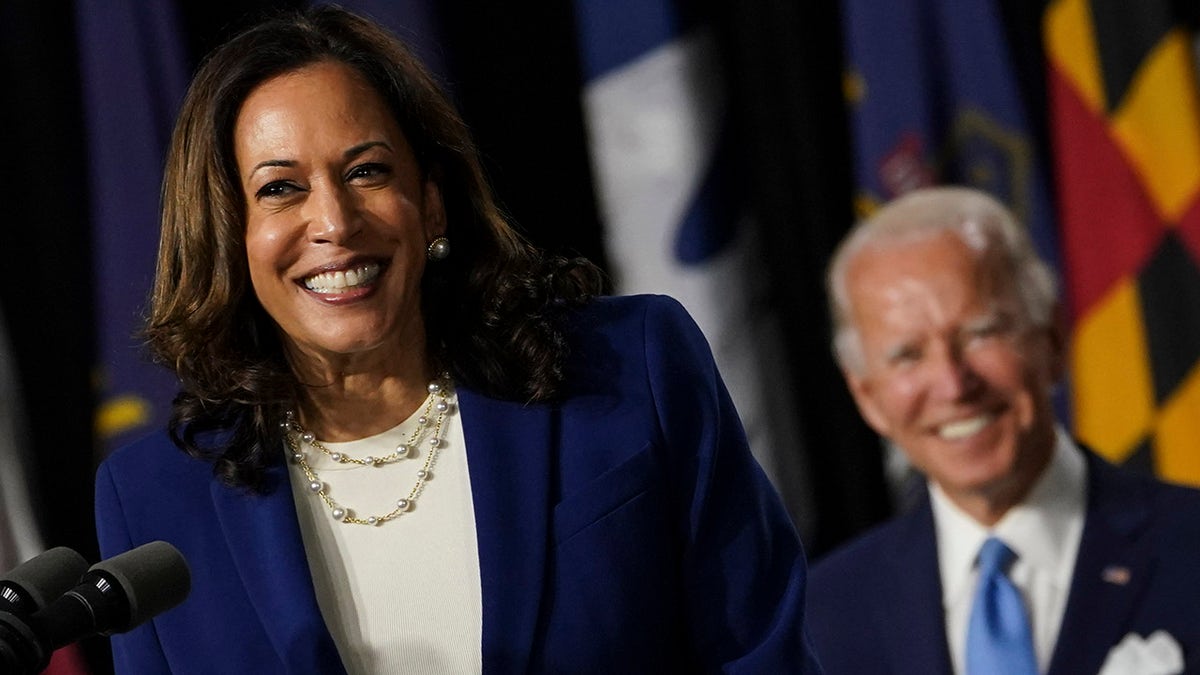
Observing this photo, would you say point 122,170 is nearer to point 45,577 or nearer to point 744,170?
point 744,170

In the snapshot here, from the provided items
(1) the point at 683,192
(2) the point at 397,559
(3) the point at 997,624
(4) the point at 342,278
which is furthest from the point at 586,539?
(1) the point at 683,192

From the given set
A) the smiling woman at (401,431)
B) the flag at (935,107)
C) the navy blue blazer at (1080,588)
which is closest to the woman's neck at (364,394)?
the smiling woman at (401,431)

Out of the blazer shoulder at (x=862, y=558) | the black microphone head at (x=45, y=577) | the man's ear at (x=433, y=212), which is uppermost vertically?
the man's ear at (x=433, y=212)

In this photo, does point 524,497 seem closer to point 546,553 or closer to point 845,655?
point 546,553

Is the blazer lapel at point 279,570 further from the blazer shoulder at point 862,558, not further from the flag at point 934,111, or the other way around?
the flag at point 934,111

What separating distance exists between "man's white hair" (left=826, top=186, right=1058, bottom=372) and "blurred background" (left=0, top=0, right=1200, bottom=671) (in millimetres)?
542

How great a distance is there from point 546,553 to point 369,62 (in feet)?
1.78

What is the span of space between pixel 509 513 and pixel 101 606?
50 centimetres

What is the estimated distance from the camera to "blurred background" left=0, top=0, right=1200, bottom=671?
11.3 ft

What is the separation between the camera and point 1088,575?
2488mm

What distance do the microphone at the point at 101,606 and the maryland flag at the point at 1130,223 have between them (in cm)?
251

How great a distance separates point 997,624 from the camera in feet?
8.30

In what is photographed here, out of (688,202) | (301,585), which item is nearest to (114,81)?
(688,202)

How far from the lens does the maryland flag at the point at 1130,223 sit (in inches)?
136
